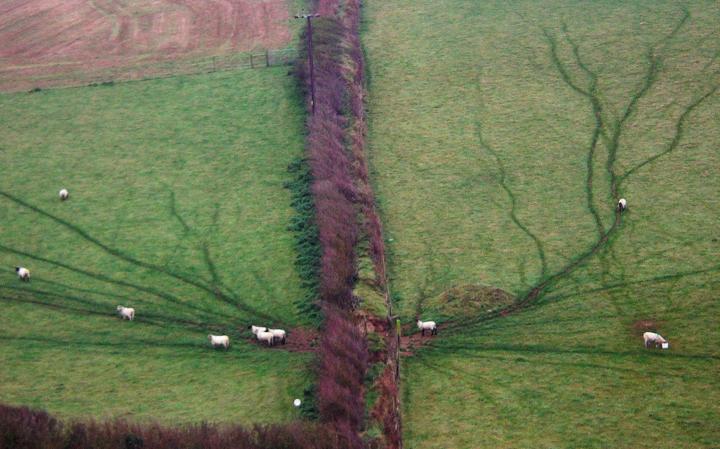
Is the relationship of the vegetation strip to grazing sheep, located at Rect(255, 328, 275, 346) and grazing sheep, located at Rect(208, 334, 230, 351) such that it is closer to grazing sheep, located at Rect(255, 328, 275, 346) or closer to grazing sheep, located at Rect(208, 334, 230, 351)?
grazing sheep, located at Rect(255, 328, 275, 346)

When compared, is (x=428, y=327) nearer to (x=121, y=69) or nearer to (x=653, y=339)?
(x=653, y=339)

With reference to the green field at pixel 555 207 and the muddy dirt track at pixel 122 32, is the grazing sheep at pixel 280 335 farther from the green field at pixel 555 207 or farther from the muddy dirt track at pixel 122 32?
the muddy dirt track at pixel 122 32

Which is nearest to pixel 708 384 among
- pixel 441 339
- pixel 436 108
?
pixel 441 339

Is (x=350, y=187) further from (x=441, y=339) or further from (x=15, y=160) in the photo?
(x=15, y=160)

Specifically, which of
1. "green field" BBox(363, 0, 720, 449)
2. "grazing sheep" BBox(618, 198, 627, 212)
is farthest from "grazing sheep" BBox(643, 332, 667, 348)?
"grazing sheep" BBox(618, 198, 627, 212)

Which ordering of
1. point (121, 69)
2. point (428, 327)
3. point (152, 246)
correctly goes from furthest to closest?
point (121, 69)
point (152, 246)
point (428, 327)

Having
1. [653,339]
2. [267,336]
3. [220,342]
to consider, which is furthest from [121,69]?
[653,339]
